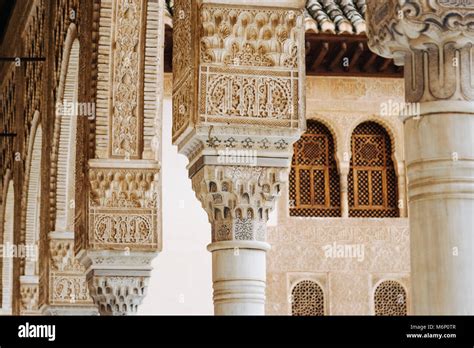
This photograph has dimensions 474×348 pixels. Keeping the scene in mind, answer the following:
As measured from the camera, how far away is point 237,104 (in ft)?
23.6

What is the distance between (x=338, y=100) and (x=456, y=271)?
11.8 meters

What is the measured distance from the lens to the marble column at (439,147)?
4.27 meters

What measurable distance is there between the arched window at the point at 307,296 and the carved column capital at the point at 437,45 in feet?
36.2

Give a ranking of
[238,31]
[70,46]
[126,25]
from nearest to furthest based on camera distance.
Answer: [238,31]
[126,25]
[70,46]

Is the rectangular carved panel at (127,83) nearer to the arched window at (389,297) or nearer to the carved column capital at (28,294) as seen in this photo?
the carved column capital at (28,294)

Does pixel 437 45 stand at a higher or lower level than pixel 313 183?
lower

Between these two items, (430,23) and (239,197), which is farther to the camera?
(239,197)

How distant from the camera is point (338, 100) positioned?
16.0 meters

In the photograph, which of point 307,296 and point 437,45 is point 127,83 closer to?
point 437,45

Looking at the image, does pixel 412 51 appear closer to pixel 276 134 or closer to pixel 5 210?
pixel 276 134

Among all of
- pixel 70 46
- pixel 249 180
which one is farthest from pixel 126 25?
pixel 249 180

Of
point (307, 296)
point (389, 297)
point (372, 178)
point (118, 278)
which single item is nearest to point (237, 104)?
point (118, 278)

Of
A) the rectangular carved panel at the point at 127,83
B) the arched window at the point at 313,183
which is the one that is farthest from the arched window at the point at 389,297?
the rectangular carved panel at the point at 127,83

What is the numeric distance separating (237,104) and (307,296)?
853cm
